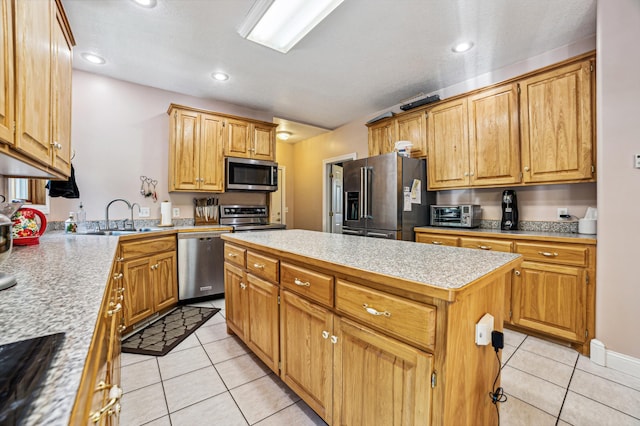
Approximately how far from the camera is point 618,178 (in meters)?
1.85

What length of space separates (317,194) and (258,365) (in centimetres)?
386

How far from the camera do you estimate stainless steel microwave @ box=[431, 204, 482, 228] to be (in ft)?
9.46

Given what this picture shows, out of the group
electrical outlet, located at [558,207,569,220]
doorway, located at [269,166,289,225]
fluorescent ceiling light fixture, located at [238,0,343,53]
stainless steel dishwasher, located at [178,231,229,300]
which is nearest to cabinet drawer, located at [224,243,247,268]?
stainless steel dishwasher, located at [178,231,229,300]

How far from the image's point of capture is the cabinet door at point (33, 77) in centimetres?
100

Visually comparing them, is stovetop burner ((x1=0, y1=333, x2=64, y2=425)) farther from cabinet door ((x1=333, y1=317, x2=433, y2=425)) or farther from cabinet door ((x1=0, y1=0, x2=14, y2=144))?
cabinet door ((x1=333, y1=317, x2=433, y2=425))

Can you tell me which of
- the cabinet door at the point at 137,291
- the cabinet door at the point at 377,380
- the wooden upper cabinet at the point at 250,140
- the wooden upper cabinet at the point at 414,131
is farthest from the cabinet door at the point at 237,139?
the cabinet door at the point at 377,380


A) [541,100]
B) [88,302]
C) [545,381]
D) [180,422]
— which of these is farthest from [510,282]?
[88,302]

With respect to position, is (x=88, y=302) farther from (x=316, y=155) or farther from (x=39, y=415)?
(x=316, y=155)

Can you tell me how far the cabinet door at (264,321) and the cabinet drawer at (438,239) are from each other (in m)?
1.83

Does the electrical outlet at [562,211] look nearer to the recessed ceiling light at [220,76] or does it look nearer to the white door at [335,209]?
the white door at [335,209]

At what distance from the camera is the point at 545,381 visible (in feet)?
5.76

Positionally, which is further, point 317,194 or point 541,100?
point 317,194

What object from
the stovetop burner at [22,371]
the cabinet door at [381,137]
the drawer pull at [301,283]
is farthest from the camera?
the cabinet door at [381,137]

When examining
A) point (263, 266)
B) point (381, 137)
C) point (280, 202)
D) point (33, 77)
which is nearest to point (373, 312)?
point (263, 266)
